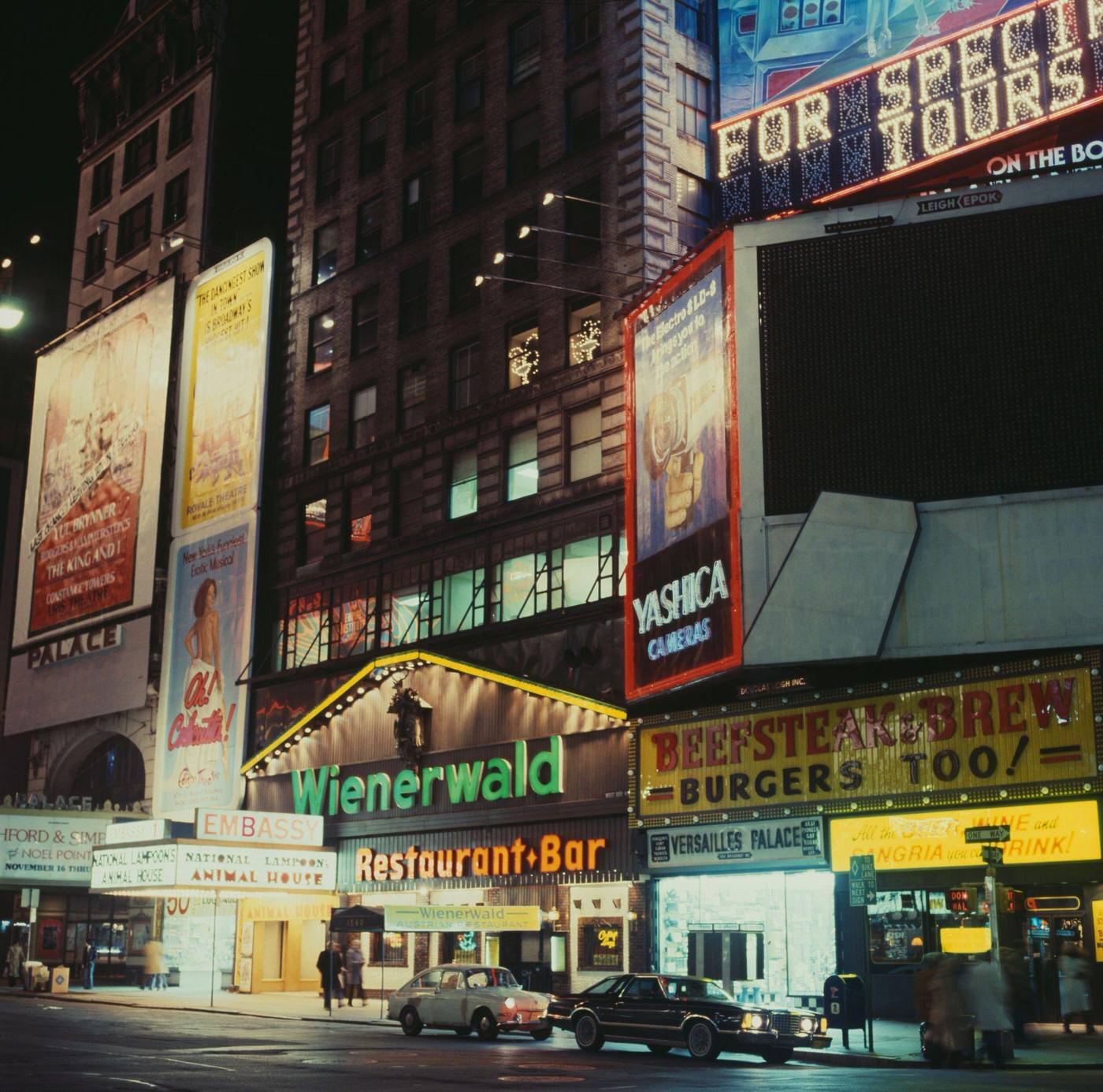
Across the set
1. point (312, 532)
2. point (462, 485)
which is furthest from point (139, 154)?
point (462, 485)

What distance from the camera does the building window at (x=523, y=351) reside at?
45.4 metres

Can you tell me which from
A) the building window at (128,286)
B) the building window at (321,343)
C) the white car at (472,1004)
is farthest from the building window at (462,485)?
the building window at (128,286)

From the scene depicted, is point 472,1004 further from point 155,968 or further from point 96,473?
point 96,473

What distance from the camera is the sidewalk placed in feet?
79.3

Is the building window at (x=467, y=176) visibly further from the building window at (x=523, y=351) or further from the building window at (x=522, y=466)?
the building window at (x=522, y=466)

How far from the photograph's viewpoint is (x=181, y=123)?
69000 mm

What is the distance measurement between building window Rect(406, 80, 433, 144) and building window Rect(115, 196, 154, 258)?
20361 mm

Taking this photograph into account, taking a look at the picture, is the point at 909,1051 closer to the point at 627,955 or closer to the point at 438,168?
the point at 627,955

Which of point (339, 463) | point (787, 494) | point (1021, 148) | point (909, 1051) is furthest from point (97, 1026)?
point (1021, 148)

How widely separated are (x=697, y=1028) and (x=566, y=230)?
2672 cm

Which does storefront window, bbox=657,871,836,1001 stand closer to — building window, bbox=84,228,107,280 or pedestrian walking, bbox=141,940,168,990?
pedestrian walking, bbox=141,940,168,990

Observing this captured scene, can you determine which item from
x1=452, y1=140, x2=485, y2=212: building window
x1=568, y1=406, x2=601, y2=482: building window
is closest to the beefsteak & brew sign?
x1=568, y1=406, x2=601, y2=482: building window

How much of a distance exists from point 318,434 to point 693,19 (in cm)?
2010

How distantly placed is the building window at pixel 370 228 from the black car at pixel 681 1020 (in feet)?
107
